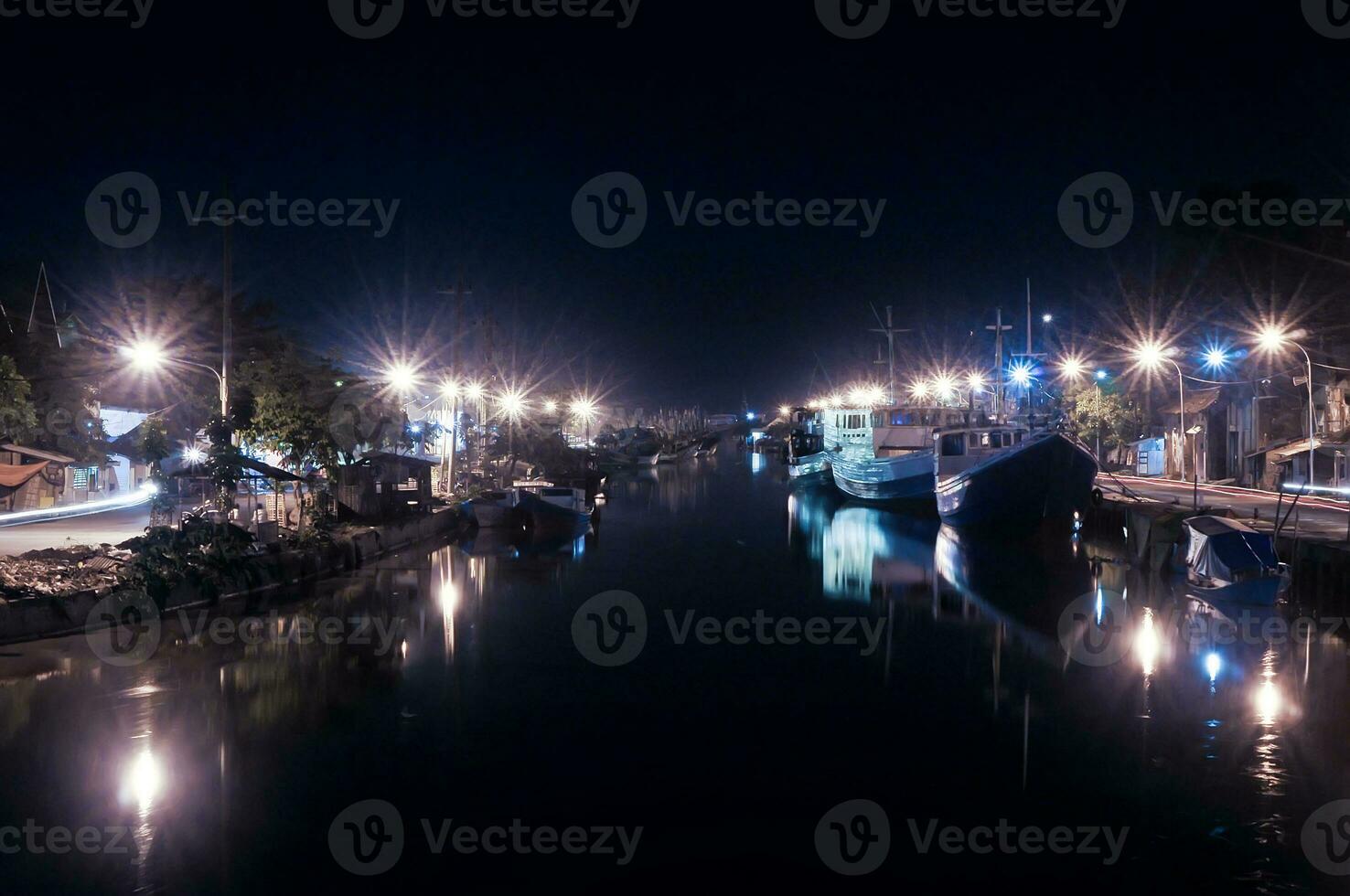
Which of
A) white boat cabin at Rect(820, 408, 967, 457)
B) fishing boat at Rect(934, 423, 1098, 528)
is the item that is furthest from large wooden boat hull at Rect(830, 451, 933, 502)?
fishing boat at Rect(934, 423, 1098, 528)

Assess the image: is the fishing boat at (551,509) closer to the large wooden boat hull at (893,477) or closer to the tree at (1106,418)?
the large wooden boat hull at (893,477)

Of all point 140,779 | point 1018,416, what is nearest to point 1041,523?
point 1018,416

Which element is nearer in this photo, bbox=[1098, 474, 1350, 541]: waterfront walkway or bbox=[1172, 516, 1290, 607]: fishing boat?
bbox=[1172, 516, 1290, 607]: fishing boat

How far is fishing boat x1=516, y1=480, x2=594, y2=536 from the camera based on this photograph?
47.5 metres

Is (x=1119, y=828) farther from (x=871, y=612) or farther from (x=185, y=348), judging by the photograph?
(x=185, y=348)

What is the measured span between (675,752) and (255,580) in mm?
15989

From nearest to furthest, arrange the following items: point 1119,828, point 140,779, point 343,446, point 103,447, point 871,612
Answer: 1. point 1119,828
2. point 140,779
3. point 871,612
4. point 343,446
5. point 103,447

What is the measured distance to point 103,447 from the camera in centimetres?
4669

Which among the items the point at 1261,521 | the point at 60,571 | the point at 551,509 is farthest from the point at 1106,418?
the point at 60,571

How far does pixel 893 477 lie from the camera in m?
59.0

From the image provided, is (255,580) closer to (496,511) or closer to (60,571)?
(60,571)

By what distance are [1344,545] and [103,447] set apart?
46564mm

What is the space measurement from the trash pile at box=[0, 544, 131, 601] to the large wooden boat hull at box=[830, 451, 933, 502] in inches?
1625

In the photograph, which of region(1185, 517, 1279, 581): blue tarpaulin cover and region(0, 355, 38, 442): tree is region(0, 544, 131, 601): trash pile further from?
region(1185, 517, 1279, 581): blue tarpaulin cover
